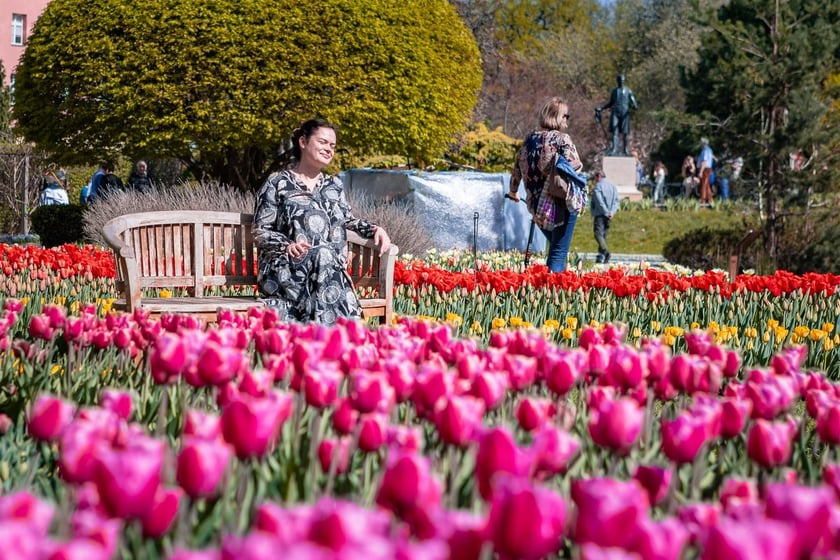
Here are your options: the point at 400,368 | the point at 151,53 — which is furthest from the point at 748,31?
the point at 400,368

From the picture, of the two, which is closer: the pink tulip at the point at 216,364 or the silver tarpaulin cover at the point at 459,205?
the pink tulip at the point at 216,364

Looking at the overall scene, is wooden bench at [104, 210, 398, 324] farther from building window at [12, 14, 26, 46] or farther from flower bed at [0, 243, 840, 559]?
building window at [12, 14, 26, 46]

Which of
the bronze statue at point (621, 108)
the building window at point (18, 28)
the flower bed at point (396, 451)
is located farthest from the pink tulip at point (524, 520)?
the building window at point (18, 28)

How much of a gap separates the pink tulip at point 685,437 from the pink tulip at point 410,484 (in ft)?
1.91

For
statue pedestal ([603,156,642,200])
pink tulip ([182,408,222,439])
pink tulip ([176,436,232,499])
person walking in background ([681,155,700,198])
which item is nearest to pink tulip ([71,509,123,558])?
pink tulip ([176,436,232,499])

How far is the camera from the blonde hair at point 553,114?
8.10 metres

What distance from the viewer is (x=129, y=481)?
4.53ft

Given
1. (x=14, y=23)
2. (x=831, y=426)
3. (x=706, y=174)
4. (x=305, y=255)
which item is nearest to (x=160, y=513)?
(x=831, y=426)

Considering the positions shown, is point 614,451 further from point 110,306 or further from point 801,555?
point 110,306

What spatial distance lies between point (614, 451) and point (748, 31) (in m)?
14.0

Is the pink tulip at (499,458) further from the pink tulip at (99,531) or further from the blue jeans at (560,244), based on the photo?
the blue jeans at (560,244)

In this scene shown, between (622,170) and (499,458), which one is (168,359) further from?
(622,170)

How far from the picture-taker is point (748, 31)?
581 inches

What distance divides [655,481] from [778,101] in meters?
13.9
